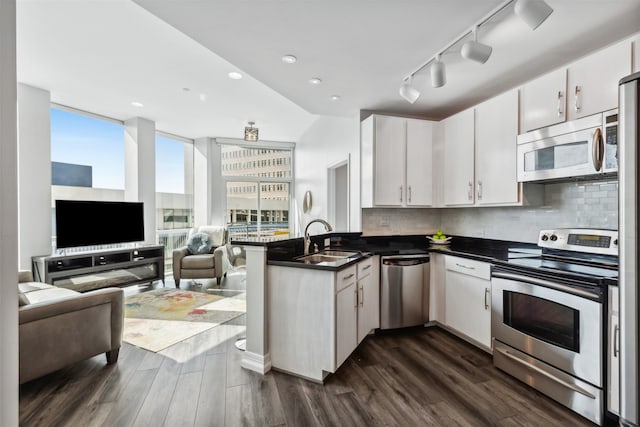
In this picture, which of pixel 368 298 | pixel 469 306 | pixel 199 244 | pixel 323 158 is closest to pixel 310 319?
pixel 368 298

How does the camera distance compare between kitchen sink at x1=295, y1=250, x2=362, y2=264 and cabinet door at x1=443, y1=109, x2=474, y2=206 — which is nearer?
kitchen sink at x1=295, y1=250, x2=362, y2=264

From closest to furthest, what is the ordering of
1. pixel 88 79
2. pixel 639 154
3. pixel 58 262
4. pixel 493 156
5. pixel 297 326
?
1. pixel 639 154
2. pixel 297 326
3. pixel 493 156
4. pixel 88 79
5. pixel 58 262

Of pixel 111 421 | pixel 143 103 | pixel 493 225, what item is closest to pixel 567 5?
pixel 493 225

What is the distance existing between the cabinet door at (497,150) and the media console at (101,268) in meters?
4.73

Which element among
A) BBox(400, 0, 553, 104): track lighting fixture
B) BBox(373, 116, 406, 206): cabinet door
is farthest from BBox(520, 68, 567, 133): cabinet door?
BBox(373, 116, 406, 206): cabinet door

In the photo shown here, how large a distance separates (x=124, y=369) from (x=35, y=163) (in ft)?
10.0

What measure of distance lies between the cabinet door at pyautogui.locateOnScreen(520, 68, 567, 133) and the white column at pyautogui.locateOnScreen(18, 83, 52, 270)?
17.6ft

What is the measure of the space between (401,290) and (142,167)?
456 centimetres

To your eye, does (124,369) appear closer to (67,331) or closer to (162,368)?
(162,368)

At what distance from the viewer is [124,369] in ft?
7.89

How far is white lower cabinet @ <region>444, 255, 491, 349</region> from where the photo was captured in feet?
8.61

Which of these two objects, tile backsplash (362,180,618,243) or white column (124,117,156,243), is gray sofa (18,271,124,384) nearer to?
tile backsplash (362,180,618,243)

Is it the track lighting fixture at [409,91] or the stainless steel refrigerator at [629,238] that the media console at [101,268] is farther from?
the stainless steel refrigerator at [629,238]

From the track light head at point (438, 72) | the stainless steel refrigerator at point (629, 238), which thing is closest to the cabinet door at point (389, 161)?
the track light head at point (438, 72)
